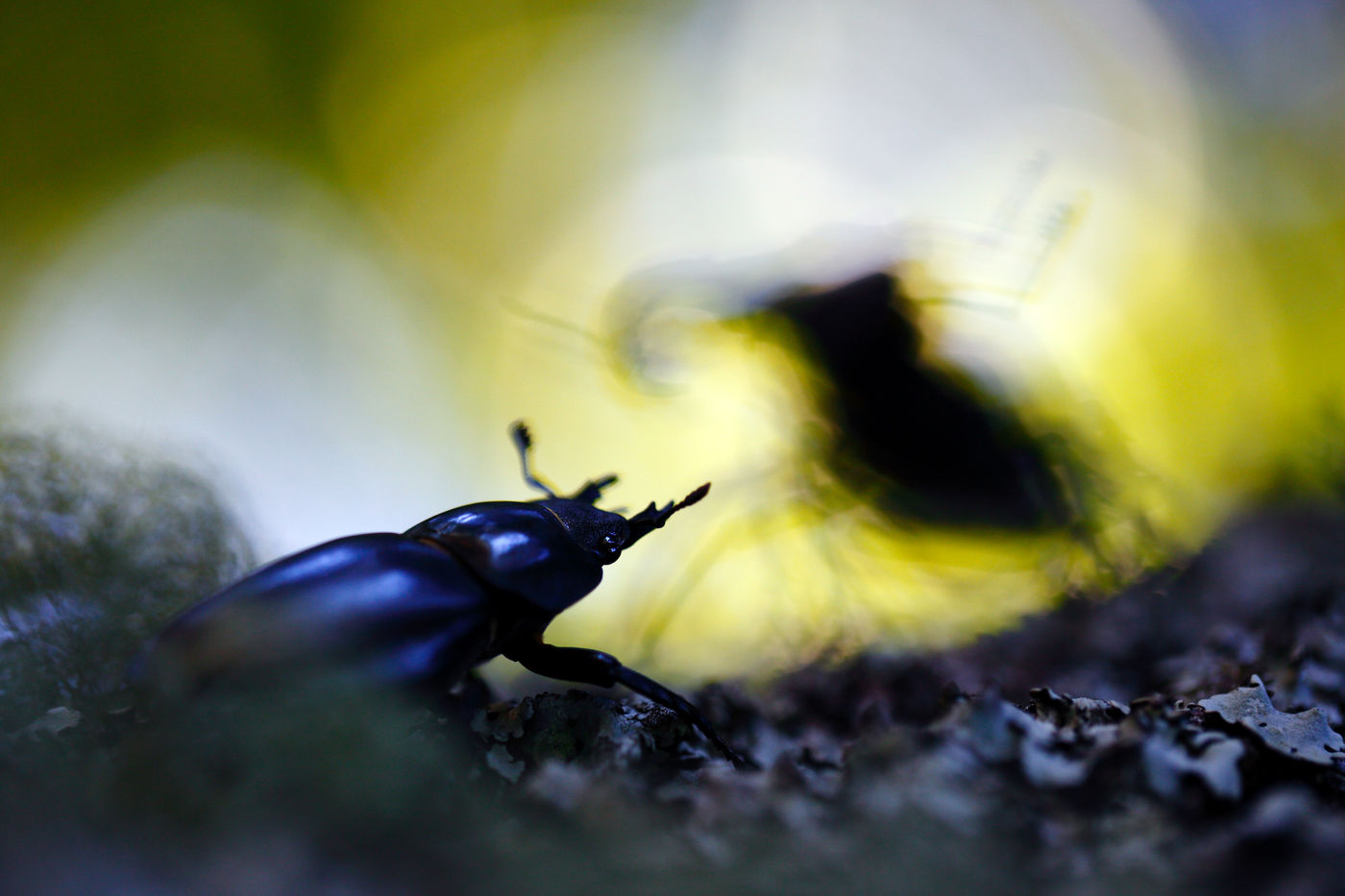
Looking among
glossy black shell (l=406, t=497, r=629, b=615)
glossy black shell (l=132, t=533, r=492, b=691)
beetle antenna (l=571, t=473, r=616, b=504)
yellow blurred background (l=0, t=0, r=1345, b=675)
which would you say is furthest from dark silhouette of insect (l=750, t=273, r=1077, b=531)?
glossy black shell (l=132, t=533, r=492, b=691)

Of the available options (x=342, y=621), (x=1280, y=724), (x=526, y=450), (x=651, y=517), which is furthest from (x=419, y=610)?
(x=1280, y=724)

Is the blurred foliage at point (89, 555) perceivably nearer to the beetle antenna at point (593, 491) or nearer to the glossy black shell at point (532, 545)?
the glossy black shell at point (532, 545)

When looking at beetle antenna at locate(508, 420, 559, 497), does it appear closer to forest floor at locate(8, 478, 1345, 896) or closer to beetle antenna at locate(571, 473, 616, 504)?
beetle antenna at locate(571, 473, 616, 504)

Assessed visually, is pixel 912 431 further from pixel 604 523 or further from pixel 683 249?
pixel 683 249

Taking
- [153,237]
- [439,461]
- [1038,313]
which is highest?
[153,237]

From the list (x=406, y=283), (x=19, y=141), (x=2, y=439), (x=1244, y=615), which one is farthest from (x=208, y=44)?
(x=1244, y=615)

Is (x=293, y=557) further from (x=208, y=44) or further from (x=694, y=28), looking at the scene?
(x=694, y=28)
